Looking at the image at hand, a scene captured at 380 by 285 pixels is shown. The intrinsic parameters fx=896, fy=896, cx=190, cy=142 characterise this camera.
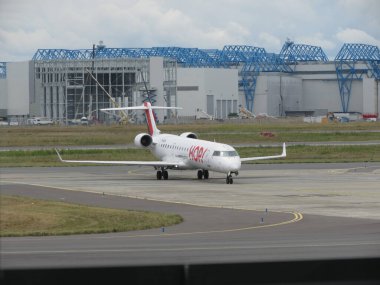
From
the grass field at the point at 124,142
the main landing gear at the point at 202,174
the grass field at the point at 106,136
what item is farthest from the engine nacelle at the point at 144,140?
the grass field at the point at 106,136

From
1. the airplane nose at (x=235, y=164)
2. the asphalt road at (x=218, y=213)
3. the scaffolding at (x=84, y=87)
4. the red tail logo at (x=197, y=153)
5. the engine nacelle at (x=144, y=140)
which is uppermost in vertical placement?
the scaffolding at (x=84, y=87)

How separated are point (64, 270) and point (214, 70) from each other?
608 feet

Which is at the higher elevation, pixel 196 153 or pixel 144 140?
pixel 144 140

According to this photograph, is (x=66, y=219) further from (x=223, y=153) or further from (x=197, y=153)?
(x=197, y=153)

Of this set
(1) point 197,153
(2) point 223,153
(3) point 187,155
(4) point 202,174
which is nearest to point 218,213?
(2) point 223,153

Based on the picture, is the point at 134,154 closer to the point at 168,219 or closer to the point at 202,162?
the point at 202,162

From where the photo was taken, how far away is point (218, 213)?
3822 centimetres

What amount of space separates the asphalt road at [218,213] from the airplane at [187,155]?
1.05 m

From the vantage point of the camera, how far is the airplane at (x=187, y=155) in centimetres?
5784

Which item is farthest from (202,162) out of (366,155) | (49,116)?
(49,116)

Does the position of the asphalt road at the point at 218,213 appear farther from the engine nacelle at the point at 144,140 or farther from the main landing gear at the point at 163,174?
the engine nacelle at the point at 144,140

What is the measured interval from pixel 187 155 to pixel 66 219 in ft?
96.1

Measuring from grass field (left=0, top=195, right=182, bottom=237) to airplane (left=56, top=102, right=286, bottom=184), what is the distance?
2100 centimetres

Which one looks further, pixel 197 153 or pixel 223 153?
pixel 197 153
